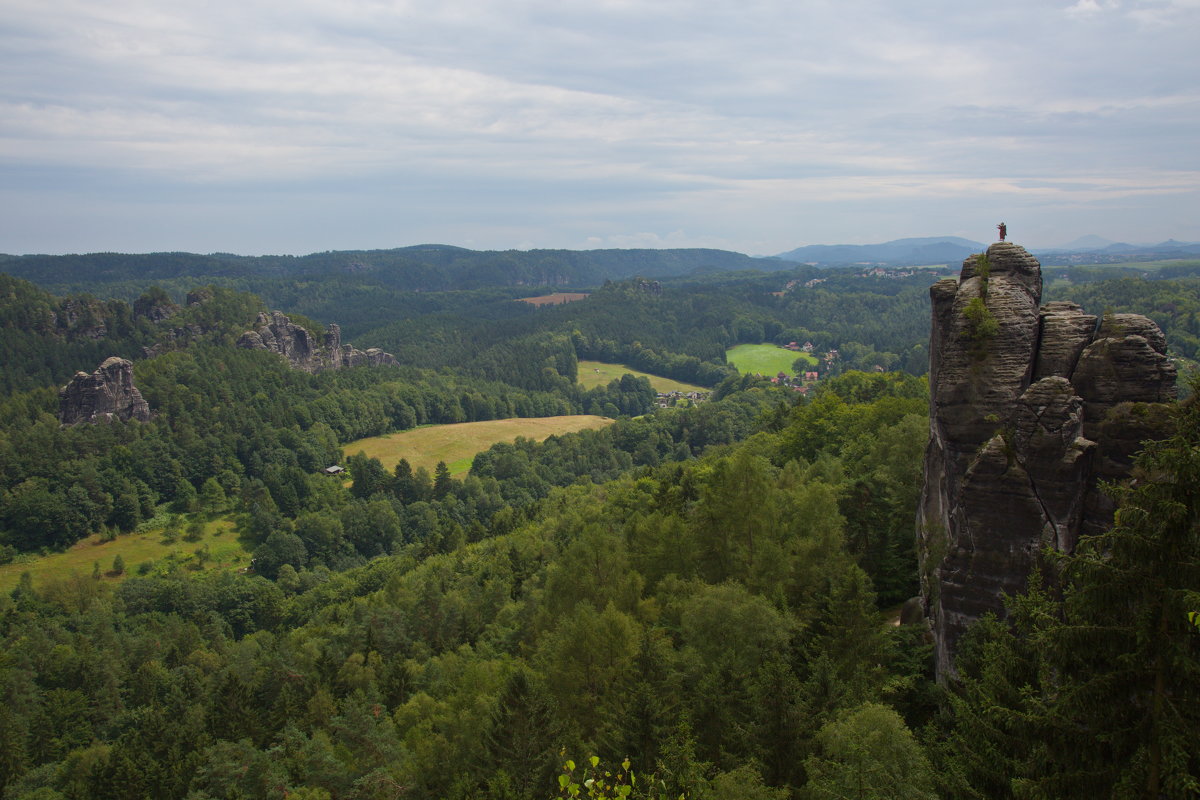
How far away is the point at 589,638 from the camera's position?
30609mm

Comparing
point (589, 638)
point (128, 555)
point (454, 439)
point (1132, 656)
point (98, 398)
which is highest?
point (1132, 656)

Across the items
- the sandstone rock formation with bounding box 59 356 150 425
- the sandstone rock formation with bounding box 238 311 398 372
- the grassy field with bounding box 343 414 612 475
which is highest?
the sandstone rock formation with bounding box 238 311 398 372

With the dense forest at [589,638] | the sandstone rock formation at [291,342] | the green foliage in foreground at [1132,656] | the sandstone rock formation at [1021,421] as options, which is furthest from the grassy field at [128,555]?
the green foliage in foreground at [1132,656]

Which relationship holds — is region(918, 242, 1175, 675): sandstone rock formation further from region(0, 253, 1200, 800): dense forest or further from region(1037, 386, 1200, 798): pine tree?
region(1037, 386, 1200, 798): pine tree

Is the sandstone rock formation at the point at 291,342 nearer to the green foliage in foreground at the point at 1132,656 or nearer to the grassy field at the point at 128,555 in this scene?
the grassy field at the point at 128,555

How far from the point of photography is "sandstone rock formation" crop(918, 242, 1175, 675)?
Result: 780 inches

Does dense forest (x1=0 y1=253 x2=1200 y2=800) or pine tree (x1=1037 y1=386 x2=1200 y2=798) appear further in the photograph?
dense forest (x1=0 y1=253 x2=1200 y2=800)

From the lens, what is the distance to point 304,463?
14088 centimetres

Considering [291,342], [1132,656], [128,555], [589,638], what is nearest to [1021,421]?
[1132,656]

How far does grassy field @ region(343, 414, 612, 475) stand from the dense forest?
54.5 ft

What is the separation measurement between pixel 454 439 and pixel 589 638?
133581 millimetres

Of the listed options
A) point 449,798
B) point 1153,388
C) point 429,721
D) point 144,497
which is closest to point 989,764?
point 1153,388

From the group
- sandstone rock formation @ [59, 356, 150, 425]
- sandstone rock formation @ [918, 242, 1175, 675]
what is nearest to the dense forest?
sandstone rock formation @ [918, 242, 1175, 675]

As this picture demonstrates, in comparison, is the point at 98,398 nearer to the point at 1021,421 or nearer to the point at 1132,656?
the point at 1021,421
